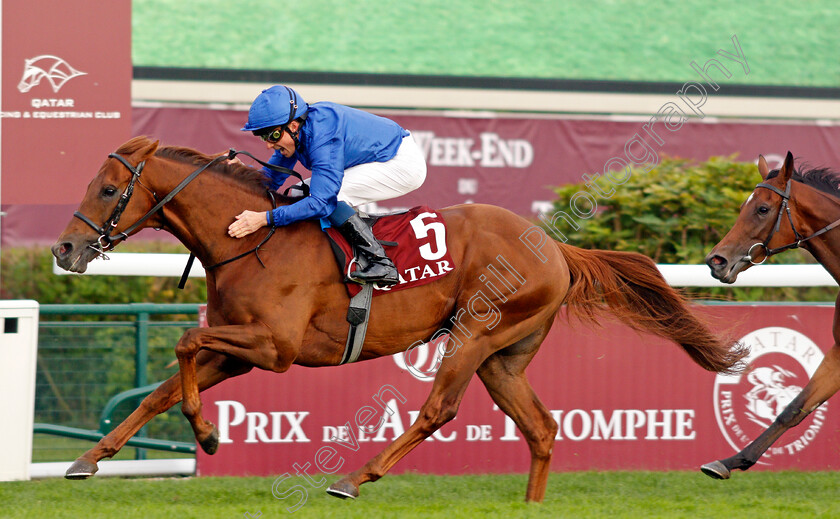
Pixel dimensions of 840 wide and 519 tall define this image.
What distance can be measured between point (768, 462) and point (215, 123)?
827 centimetres

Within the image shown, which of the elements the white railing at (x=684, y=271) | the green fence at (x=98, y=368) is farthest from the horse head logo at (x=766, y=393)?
the green fence at (x=98, y=368)

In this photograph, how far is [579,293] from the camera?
5.17 meters

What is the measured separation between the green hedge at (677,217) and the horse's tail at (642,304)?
4.30ft

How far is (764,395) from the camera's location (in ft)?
19.4

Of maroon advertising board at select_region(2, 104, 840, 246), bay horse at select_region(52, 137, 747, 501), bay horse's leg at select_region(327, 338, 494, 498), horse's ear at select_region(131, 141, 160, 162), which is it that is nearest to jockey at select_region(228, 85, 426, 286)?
bay horse at select_region(52, 137, 747, 501)

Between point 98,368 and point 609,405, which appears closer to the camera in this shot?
point 98,368

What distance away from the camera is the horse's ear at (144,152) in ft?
14.3

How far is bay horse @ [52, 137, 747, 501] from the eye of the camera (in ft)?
14.1

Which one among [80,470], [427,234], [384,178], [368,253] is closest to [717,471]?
[427,234]

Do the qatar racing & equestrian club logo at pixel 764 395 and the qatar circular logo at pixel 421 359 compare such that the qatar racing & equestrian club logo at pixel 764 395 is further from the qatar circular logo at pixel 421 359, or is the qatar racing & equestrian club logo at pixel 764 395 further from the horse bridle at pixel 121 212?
the horse bridle at pixel 121 212

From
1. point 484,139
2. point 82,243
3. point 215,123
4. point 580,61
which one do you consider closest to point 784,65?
point 580,61

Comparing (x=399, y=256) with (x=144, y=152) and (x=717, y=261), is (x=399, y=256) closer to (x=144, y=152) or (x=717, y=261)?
(x=144, y=152)

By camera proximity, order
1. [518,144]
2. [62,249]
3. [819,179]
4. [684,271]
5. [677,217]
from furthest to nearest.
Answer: [518,144] < [677,217] < [684,271] < [819,179] < [62,249]

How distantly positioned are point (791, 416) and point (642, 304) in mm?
929
